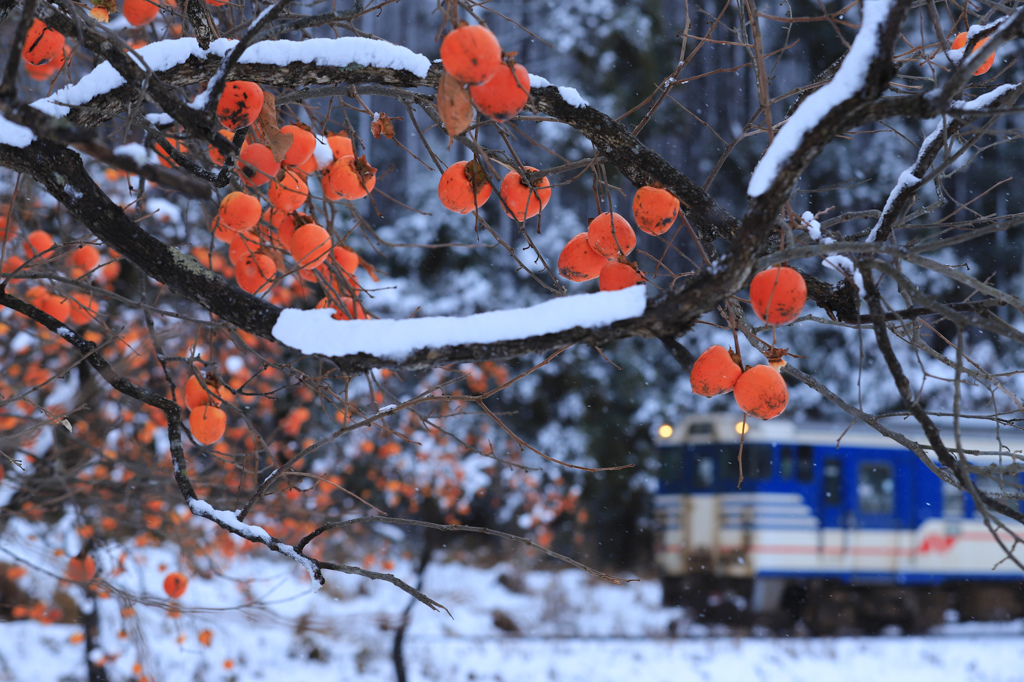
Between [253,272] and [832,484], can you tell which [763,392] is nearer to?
[253,272]

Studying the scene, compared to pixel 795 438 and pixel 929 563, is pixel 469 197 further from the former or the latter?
pixel 929 563

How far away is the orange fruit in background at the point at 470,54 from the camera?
1144 millimetres

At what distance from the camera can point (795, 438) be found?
800cm

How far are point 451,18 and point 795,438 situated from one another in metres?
7.60

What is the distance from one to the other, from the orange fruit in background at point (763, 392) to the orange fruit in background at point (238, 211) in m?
1.10

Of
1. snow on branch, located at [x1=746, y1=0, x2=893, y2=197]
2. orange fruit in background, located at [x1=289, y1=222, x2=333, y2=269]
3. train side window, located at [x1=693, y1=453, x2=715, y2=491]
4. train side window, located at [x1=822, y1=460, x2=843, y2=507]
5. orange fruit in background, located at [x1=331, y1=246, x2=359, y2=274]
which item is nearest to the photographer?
snow on branch, located at [x1=746, y1=0, x2=893, y2=197]

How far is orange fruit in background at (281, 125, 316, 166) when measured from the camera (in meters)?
1.68

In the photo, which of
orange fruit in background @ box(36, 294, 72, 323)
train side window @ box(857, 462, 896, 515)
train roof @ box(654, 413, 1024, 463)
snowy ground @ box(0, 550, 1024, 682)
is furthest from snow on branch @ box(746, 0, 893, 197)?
train side window @ box(857, 462, 896, 515)

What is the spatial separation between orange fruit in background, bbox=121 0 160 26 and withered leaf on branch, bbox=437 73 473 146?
3.16 ft

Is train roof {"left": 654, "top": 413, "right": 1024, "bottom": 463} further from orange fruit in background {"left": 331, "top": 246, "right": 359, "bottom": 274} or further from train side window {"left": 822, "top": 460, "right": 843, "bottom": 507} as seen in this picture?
orange fruit in background {"left": 331, "top": 246, "right": 359, "bottom": 274}

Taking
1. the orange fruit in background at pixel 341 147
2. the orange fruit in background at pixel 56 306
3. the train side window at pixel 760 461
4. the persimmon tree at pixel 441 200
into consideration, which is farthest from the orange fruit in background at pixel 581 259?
the train side window at pixel 760 461

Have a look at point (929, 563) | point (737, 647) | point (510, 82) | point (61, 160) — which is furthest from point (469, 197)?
point (929, 563)

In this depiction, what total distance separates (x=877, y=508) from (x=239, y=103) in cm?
830

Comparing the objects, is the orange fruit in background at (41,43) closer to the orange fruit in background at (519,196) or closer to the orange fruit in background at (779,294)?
the orange fruit in background at (519,196)
